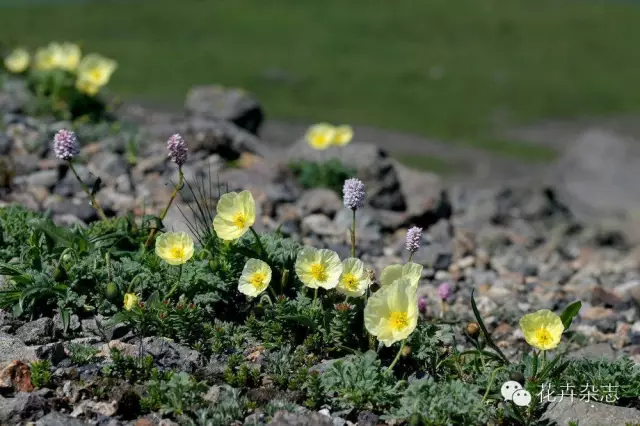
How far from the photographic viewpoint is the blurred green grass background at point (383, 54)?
17141 mm

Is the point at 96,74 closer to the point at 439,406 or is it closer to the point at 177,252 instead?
the point at 177,252

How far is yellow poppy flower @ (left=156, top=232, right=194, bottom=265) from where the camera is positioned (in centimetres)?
402

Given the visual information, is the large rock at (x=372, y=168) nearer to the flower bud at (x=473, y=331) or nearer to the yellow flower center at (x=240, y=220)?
the flower bud at (x=473, y=331)

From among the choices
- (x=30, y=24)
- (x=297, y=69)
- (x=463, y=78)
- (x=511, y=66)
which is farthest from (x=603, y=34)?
(x=30, y=24)

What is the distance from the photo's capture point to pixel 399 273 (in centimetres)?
397

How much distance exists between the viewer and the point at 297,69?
18.8 meters

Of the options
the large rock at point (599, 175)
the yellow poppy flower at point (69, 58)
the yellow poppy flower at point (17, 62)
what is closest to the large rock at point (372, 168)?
the yellow poppy flower at point (69, 58)

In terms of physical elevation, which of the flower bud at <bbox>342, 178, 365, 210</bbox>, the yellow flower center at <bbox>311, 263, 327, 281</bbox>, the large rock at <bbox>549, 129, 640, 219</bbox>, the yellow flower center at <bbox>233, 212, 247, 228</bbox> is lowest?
the large rock at <bbox>549, 129, 640, 219</bbox>

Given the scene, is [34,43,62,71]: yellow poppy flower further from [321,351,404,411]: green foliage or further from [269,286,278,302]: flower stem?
[321,351,404,411]: green foliage

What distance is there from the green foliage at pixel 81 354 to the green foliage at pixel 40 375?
15 centimetres

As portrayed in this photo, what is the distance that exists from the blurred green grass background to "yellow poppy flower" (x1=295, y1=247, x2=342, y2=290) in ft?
37.9

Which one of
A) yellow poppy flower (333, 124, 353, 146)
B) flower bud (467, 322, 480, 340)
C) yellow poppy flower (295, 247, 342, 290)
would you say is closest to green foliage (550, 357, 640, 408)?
flower bud (467, 322, 480, 340)

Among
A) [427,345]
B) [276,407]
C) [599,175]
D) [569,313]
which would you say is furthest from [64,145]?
[599,175]

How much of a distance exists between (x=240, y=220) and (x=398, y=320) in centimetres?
84
